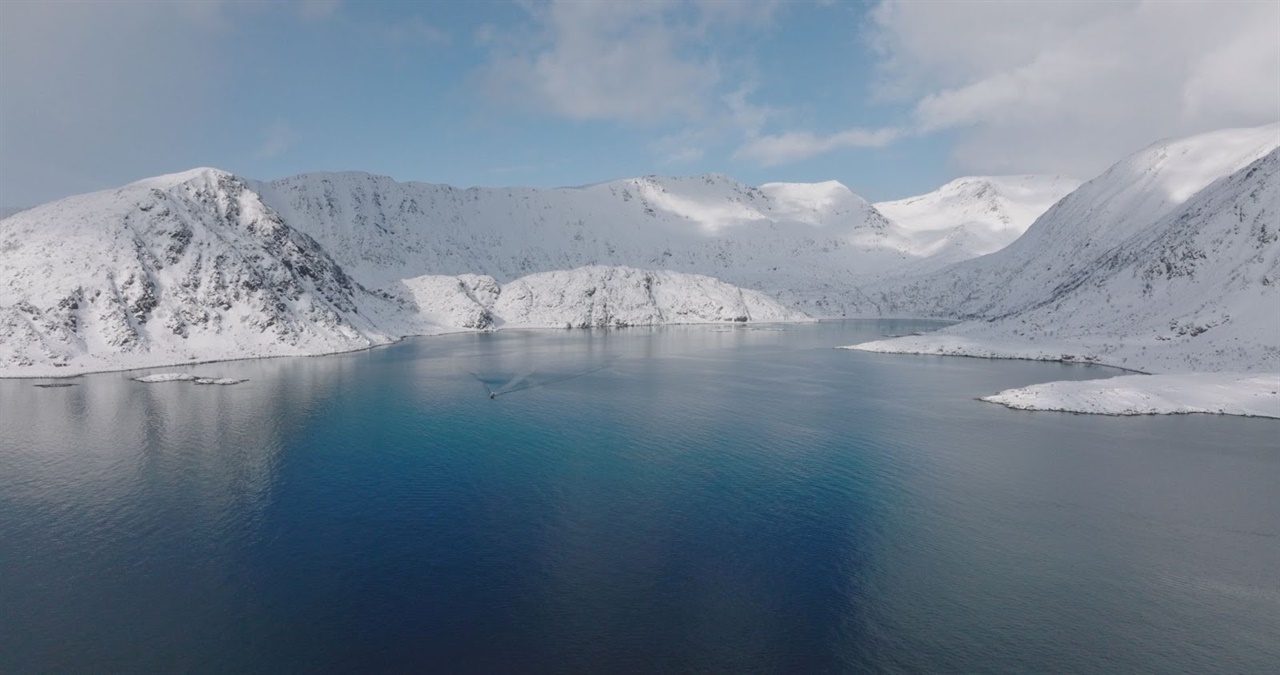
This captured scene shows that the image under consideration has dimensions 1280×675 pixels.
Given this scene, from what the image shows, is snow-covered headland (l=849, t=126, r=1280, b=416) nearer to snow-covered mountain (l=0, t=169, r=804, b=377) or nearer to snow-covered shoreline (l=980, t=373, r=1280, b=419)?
snow-covered shoreline (l=980, t=373, r=1280, b=419)

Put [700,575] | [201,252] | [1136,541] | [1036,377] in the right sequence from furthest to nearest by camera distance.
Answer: [201,252] → [1036,377] → [1136,541] → [700,575]

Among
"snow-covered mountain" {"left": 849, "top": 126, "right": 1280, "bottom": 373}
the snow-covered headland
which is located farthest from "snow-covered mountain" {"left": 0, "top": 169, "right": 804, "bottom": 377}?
"snow-covered mountain" {"left": 849, "top": 126, "right": 1280, "bottom": 373}

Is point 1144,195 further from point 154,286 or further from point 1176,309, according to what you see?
Result: point 154,286

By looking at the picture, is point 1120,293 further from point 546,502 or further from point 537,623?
point 537,623

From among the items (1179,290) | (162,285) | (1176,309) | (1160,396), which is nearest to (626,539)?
(1160,396)

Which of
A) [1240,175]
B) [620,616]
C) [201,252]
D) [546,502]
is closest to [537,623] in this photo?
[620,616]
